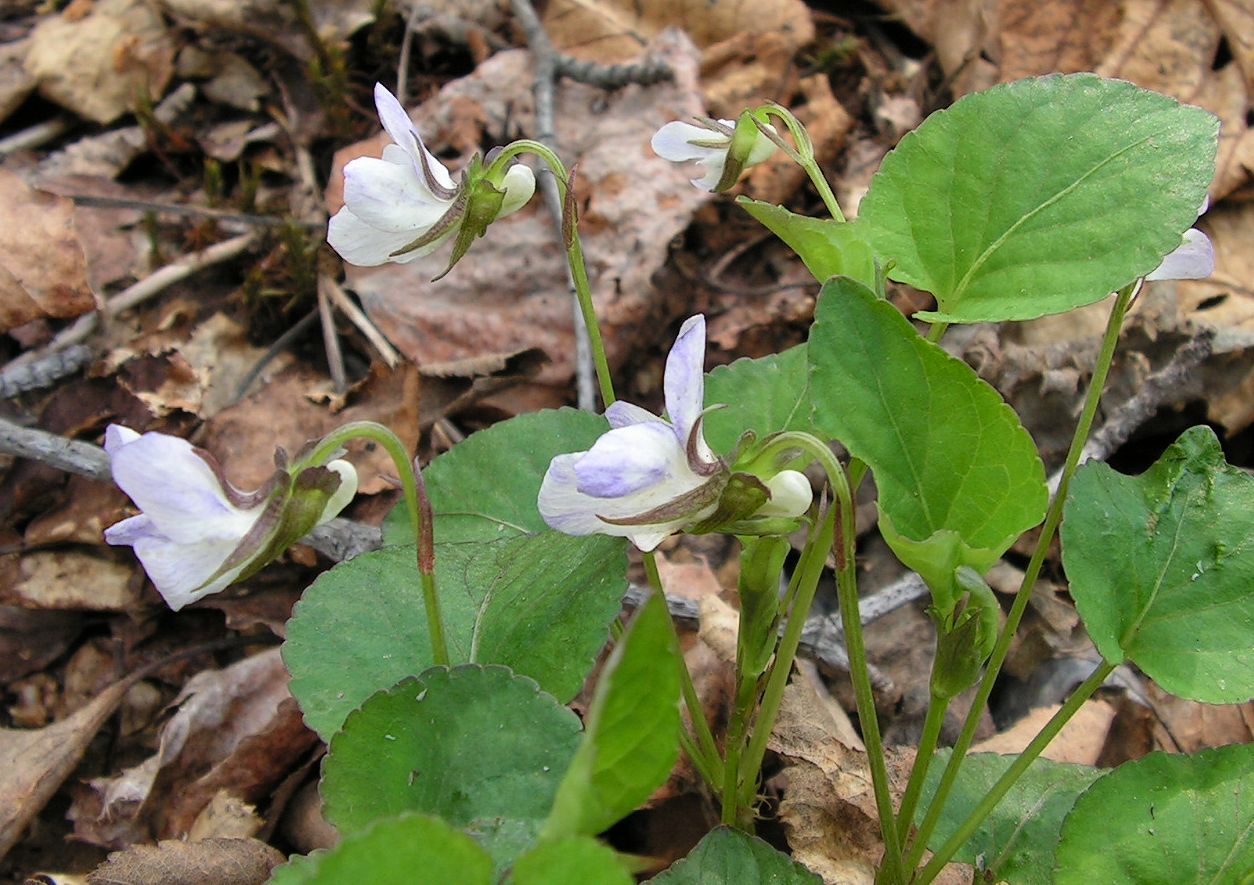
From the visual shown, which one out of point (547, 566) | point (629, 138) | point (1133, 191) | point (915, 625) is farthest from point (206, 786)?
point (629, 138)

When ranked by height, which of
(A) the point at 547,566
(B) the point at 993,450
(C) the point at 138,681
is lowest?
(C) the point at 138,681

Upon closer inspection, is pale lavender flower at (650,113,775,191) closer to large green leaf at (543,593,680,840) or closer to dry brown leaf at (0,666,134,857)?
large green leaf at (543,593,680,840)

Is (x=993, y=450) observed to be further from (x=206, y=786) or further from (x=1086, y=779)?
(x=206, y=786)

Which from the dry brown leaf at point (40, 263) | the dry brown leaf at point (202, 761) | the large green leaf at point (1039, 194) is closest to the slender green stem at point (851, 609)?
the large green leaf at point (1039, 194)

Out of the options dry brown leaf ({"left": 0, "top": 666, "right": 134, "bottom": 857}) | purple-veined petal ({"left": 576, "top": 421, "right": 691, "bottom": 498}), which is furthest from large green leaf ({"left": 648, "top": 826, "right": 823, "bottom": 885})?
dry brown leaf ({"left": 0, "top": 666, "right": 134, "bottom": 857})

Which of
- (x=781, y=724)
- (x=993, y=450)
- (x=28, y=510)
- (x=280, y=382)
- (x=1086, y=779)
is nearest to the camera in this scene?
(x=993, y=450)

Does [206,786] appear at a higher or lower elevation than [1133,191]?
lower

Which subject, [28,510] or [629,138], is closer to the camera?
[28,510]
